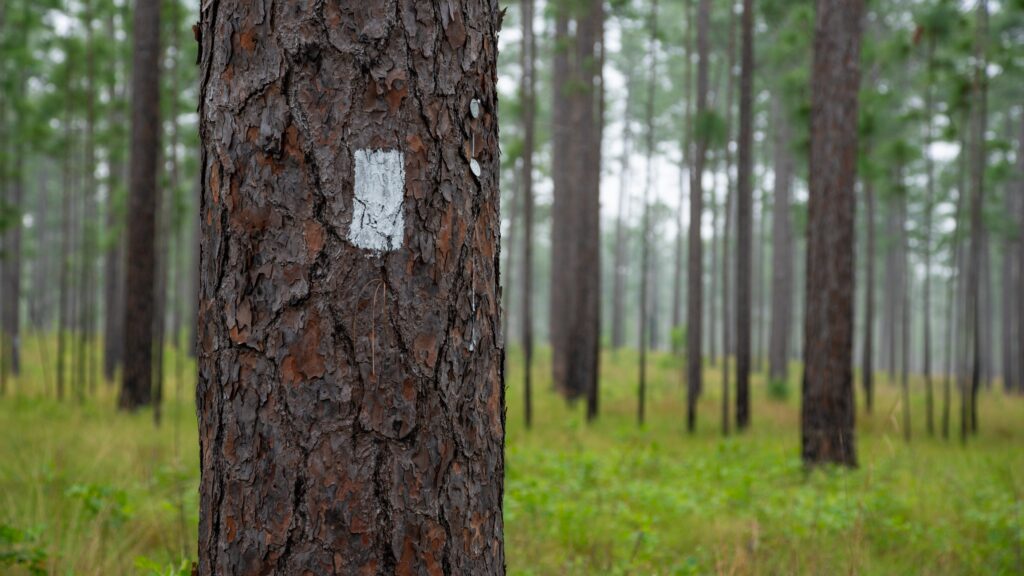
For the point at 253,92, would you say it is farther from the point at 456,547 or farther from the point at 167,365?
the point at 167,365

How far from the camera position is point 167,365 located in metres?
16.3

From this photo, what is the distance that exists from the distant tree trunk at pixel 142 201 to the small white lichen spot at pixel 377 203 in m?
8.59

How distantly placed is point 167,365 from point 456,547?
16.9 m

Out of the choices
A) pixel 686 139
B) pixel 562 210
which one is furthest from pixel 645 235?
pixel 562 210

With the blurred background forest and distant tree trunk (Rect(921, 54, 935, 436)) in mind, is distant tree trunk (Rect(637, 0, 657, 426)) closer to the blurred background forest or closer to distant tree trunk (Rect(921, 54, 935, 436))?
the blurred background forest

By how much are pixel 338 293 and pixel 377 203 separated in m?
0.19

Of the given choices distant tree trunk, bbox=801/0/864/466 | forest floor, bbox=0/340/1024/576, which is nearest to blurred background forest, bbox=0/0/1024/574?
forest floor, bbox=0/340/1024/576

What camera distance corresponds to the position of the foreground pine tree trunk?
4.36 feet

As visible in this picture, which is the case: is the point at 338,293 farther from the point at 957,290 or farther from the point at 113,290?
the point at 957,290

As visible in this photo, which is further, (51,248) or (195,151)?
(51,248)

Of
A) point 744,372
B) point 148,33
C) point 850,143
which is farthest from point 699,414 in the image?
point 148,33

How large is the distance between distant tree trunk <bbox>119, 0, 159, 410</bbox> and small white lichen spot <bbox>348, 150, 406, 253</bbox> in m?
8.59

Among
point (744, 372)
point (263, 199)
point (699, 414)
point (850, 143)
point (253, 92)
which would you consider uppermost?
point (850, 143)

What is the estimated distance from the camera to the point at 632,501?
18.5ft
